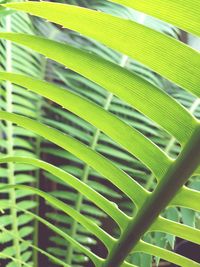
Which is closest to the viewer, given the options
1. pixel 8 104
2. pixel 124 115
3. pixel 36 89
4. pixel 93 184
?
pixel 36 89

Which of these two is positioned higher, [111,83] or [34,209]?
[34,209]

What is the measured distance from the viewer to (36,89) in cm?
38

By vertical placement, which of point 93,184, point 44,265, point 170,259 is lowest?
point 170,259

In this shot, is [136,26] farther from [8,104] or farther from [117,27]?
[8,104]

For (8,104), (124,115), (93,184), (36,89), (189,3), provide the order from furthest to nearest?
(124,115)
(93,184)
(8,104)
(36,89)
(189,3)

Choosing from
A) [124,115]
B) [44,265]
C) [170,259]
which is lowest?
[170,259]

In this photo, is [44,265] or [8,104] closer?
[8,104]

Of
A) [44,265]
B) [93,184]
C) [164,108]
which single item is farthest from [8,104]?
[164,108]

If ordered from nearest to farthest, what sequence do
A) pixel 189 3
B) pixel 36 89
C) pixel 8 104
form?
pixel 189 3 → pixel 36 89 → pixel 8 104

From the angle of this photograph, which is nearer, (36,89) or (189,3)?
(189,3)

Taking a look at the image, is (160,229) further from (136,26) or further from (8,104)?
(8,104)

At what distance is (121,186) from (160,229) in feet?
0.21

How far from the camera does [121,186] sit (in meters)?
0.44

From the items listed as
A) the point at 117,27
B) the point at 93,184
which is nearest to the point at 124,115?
the point at 93,184
